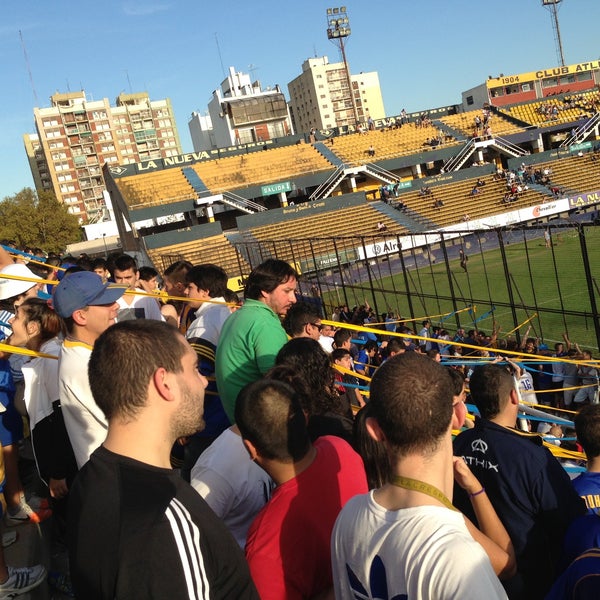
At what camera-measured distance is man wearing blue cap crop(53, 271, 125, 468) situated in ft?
9.27

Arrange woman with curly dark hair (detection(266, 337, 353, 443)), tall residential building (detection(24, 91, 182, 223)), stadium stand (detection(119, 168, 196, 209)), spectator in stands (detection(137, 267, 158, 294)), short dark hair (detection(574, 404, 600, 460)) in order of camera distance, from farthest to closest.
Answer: tall residential building (detection(24, 91, 182, 223))
stadium stand (detection(119, 168, 196, 209))
spectator in stands (detection(137, 267, 158, 294))
short dark hair (detection(574, 404, 600, 460))
woman with curly dark hair (detection(266, 337, 353, 443))

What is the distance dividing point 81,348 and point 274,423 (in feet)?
4.29

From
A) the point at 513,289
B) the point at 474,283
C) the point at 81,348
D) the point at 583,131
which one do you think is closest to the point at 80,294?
the point at 81,348

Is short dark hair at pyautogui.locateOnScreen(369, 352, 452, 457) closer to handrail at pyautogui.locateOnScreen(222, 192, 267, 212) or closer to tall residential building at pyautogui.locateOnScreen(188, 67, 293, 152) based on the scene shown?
handrail at pyautogui.locateOnScreen(222, 192, 267, 212)

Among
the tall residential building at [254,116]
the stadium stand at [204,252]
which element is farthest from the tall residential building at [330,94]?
the stadium stand at [204,252]

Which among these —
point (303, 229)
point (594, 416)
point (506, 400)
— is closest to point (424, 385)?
point (506, 400)

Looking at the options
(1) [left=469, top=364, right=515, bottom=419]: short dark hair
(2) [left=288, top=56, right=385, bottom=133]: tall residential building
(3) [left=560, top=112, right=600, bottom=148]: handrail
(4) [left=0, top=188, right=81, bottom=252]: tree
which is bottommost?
(1) [left=469, top=364, right=515, bottom=419]: short dark hair

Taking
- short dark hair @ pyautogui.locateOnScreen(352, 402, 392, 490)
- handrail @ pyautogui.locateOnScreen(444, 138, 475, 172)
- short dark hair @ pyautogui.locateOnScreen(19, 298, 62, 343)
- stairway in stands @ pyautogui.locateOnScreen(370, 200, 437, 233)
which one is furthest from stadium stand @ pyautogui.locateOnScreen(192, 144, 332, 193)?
short dark hair @ pyautogui.locateOnScreen(352, 402, 392, 490)

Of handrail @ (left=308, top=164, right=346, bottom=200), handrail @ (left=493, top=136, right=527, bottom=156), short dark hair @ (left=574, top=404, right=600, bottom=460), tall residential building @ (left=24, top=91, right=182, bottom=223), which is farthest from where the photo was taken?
tall residential building @ (left=24, top=91, right=182, bottom=223)

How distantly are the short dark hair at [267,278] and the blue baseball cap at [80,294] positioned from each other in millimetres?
846

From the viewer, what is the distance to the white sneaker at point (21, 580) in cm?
338

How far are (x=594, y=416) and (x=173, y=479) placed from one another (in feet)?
7.53

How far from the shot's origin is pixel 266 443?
86.1 inches

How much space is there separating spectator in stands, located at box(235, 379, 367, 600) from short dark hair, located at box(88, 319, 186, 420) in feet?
1.70
